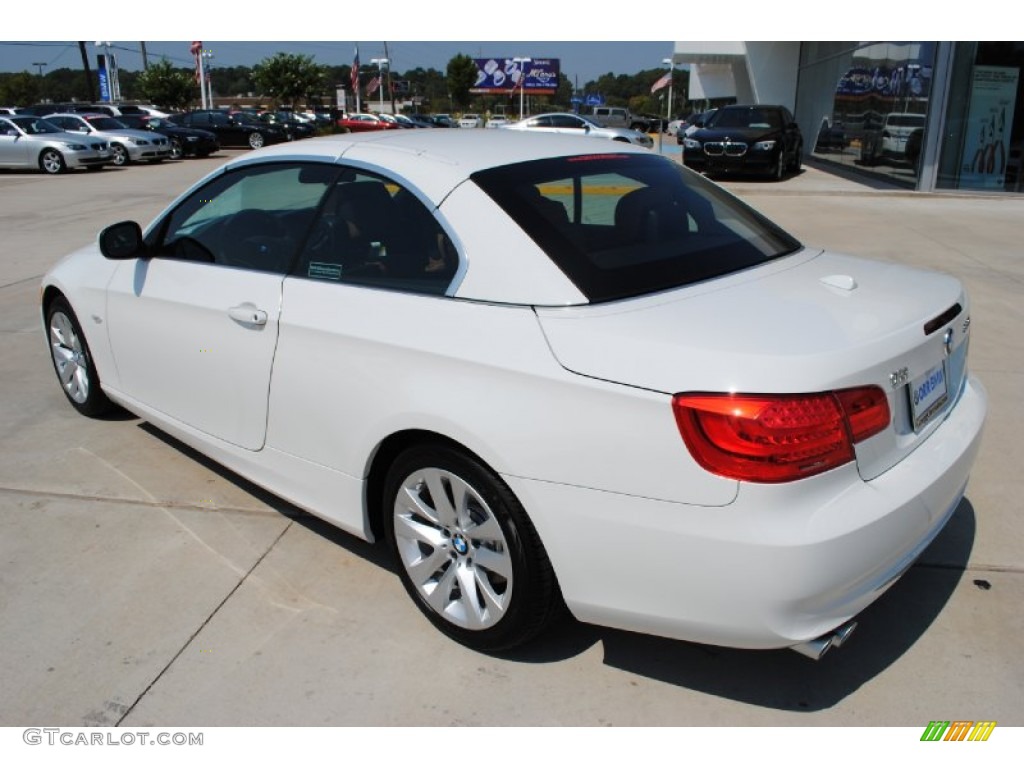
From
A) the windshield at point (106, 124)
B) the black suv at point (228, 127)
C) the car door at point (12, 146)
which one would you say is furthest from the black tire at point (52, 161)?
the black suv at point (228, 127)

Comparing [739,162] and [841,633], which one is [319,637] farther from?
[739,162]

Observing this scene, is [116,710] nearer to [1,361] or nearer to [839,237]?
[1,361]

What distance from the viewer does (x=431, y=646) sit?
2.84 meters

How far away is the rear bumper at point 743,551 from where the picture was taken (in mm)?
2133

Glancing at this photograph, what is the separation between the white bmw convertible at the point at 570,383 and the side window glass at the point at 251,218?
0.02 m

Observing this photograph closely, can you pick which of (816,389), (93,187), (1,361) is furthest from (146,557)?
(93,187)

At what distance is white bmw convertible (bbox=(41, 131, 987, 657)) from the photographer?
7.13ft

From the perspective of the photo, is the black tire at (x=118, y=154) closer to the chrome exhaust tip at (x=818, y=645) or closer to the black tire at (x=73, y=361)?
the black tire at (x=73, y=361)

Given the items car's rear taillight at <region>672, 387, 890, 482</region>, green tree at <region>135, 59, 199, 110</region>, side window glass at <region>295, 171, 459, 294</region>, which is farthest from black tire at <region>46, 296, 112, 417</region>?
green tree at <region>135, 59, 199, 110</region>

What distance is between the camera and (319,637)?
289 centimetres

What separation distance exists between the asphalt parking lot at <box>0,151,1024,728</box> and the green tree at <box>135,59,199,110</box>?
60.8m

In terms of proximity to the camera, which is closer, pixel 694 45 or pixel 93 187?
pixel 93 187

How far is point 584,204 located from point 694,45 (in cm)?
3779

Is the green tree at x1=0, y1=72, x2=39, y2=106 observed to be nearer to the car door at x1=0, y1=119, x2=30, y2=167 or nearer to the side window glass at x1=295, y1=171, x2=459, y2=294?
the car door at x1=0, y1=119, x2=30, y2=167
